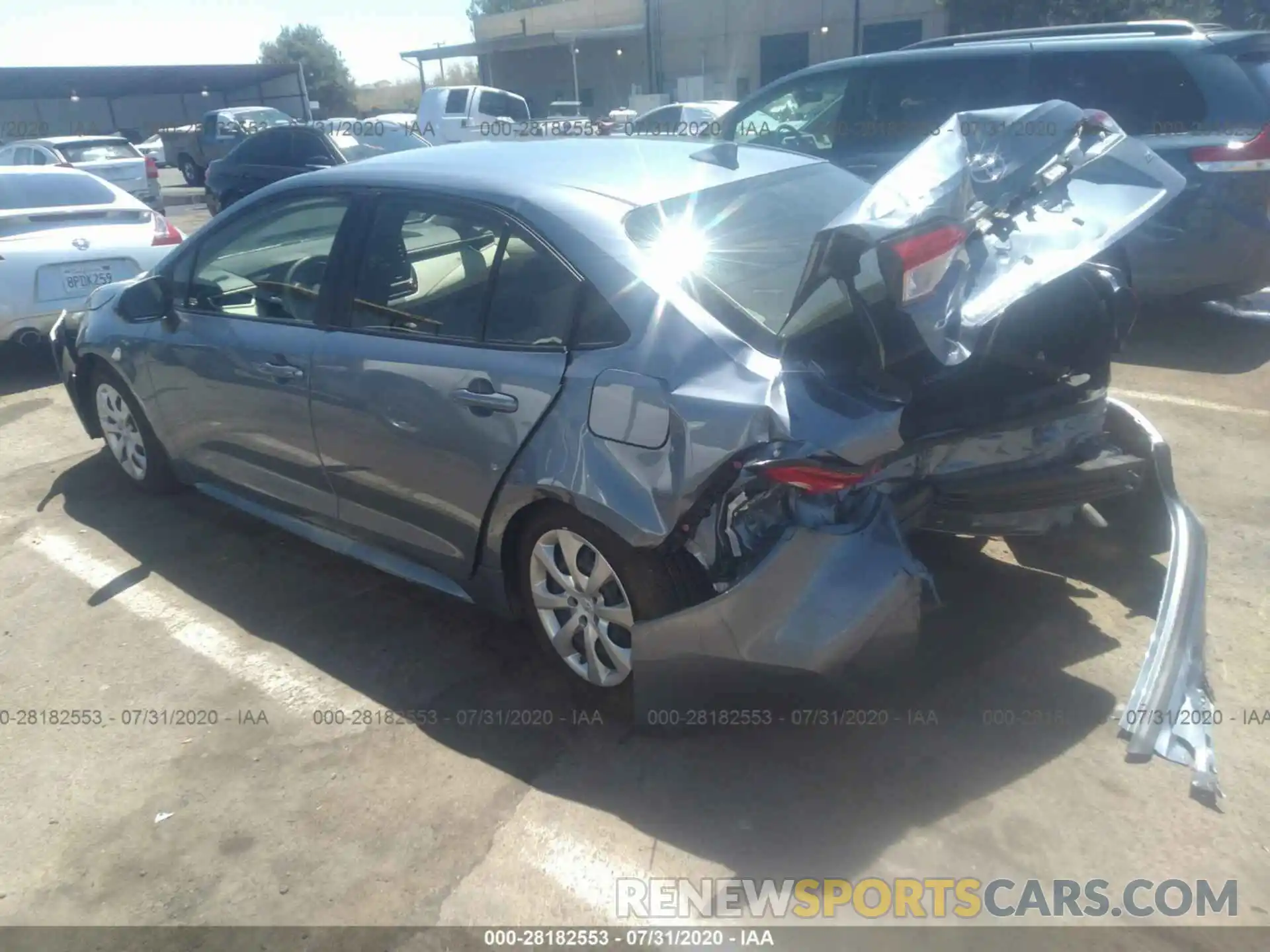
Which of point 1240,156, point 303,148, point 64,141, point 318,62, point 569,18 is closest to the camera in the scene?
point 1240,156

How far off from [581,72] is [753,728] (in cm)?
4631

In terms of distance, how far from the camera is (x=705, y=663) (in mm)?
2748

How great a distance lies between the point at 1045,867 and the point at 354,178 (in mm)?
3106

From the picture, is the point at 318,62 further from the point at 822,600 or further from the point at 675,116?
the point at 822,600

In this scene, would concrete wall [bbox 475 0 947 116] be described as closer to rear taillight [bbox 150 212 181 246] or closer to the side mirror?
rear taillight [bbox 150 212 181 246]

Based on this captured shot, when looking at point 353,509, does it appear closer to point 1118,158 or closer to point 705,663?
point 705,663

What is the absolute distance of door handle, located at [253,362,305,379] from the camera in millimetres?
3669

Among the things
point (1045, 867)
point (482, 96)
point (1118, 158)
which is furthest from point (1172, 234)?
point (482, 96)

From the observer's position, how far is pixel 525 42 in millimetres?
40969

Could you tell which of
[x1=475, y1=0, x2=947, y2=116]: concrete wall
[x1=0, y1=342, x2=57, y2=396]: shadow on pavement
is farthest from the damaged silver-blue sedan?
[x1=475, y1=0, x2=947, y2=116]: concrete wall

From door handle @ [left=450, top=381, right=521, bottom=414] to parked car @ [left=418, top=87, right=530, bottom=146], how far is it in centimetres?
1842

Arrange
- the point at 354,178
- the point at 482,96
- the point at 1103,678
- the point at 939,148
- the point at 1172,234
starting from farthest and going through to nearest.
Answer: the point at 482,96 → the point at 1172,234 → the point at 354,178 → the point at 1103,678 → the point at 939,148

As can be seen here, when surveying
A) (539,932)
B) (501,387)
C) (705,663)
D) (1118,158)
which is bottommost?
(539,932)

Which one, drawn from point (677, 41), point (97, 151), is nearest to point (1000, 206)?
point (97, 151)
